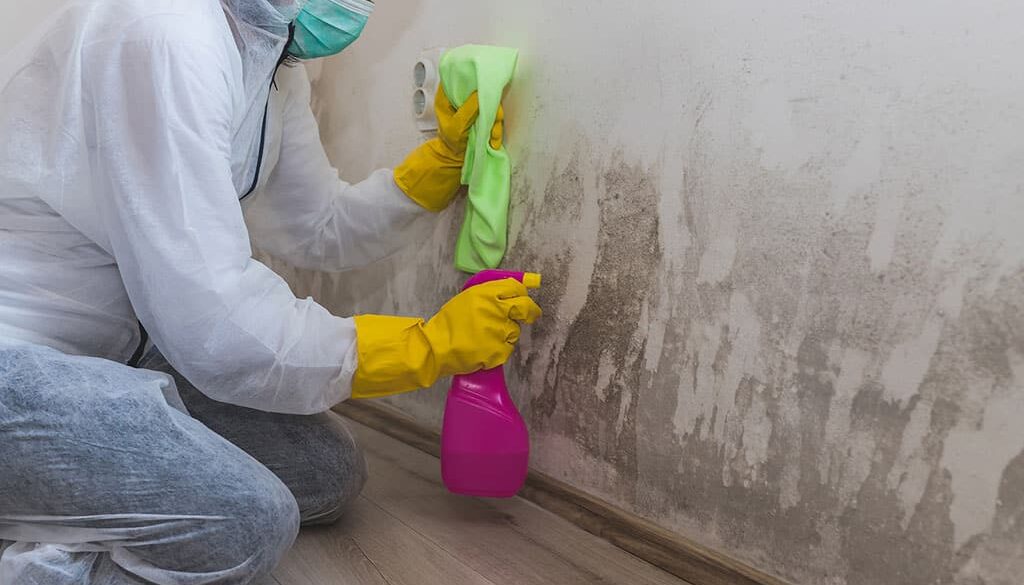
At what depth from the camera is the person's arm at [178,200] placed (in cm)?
95

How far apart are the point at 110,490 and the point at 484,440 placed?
0.51m

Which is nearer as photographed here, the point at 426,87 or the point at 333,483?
the point at 333,483

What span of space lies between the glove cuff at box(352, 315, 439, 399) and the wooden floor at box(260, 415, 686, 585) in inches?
9.3

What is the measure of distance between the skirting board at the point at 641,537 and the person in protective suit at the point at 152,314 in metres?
0.30

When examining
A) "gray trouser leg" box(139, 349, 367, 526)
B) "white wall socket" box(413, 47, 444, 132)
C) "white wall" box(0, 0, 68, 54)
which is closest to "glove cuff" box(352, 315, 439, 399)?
"gray trouser leg" box(139, 349, 367, 526)

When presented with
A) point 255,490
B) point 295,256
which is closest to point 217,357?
point 255,490

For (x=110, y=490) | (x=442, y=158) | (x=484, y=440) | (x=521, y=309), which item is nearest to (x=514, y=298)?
(x=521, y=309)

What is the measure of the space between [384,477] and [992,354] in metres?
0.98

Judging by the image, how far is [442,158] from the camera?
1.39 m

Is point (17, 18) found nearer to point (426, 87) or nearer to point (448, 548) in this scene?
point (426, 87)

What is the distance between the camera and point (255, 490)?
3.28 feet

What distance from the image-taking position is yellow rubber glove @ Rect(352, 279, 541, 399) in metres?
1.08

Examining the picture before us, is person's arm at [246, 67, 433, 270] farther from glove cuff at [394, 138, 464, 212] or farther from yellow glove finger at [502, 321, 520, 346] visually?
yellow glove finger at [502, 321, 520, 346]

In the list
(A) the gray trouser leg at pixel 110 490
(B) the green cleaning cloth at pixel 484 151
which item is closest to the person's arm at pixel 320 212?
(B) the green cleaning cloth at pixel 484 151
